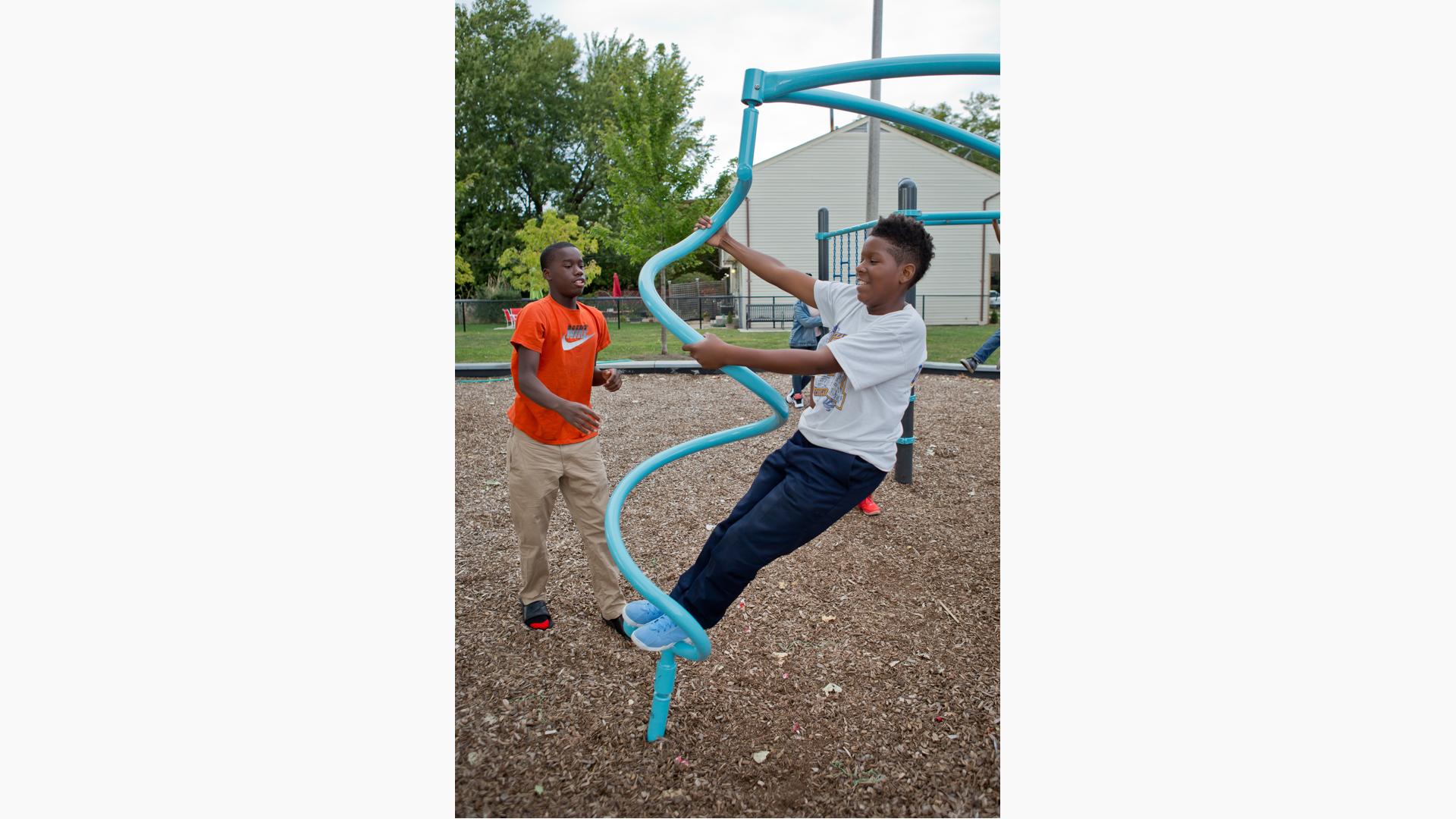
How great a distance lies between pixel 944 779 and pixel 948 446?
5299 millimetres

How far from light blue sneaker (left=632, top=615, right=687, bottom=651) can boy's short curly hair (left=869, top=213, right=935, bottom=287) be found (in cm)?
154

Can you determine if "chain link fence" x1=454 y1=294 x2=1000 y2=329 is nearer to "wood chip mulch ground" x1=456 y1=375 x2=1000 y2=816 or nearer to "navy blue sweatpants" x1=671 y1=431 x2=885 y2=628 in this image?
"wood chip mulch ground" x1=456 y1=375 x2=1000 y2=816

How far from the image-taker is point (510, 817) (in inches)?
102

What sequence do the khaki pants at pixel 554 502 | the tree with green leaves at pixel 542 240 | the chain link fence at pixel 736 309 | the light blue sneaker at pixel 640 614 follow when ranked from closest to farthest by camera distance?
the light blue sneaker at pixel 640 614, the khaki pants at pixel 554 502, the tree with green leaves at pixel 542 240, the chain link fence at pixel 736 309

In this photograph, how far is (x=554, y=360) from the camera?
11.6 feet

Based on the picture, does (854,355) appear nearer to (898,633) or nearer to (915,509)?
(898,633)

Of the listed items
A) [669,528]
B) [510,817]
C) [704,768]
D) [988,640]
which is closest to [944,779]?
[704,768]

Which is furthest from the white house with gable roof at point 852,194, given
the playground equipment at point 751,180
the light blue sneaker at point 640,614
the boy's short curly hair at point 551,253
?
the light blue sneaker at point 640,614

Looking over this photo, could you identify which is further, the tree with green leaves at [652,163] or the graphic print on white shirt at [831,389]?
the tree with green leaves at [652,163]

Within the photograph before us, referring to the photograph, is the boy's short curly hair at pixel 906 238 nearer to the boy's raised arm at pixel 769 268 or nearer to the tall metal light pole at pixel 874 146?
the boy's raised arm at pixel 769 268

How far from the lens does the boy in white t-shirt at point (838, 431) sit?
2.56 metres

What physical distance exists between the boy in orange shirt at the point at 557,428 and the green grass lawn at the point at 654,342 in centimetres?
896

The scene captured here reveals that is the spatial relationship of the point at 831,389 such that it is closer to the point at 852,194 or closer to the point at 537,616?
the point at 537,616

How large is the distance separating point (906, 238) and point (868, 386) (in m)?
0.56
